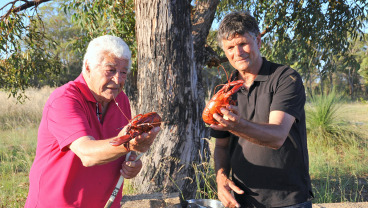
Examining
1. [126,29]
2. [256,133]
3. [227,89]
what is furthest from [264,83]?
[126,29]

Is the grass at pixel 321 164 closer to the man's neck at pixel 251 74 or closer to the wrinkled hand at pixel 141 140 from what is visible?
the man's neck at pixel 251 74

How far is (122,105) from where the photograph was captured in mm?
2256

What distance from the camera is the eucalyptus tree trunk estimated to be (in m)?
3.90

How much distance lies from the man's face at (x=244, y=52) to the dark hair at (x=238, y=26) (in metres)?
0.03

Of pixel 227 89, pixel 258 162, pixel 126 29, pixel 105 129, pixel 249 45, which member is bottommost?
pixel 258 162

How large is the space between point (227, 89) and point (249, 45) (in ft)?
1.17

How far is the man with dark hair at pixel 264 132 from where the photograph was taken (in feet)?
6.03

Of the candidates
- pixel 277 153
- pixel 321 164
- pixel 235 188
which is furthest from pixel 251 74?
pixel 321 164

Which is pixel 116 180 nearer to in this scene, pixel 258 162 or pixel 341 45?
pixel 258 162

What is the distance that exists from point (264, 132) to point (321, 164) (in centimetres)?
529

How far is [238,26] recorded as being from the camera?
2.09 meters

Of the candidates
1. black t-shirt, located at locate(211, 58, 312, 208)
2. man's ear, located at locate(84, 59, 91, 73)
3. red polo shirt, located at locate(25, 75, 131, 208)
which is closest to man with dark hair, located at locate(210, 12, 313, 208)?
black t-shirt, located at locate(211, 58, 312, 208)

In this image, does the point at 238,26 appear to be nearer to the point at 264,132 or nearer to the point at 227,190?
the point at 264,132

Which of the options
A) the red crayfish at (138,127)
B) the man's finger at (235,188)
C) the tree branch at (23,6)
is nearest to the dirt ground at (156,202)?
the man's finger at (235,188)
